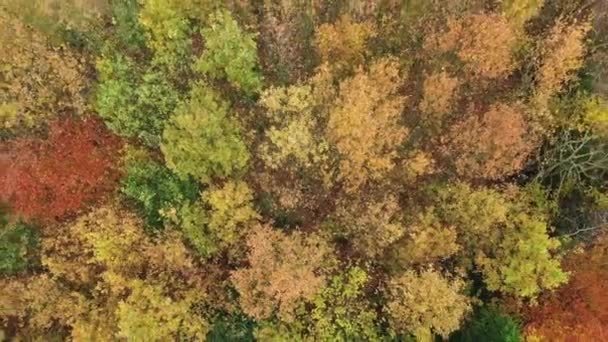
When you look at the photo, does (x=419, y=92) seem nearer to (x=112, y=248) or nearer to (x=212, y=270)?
(x=212, y=270)

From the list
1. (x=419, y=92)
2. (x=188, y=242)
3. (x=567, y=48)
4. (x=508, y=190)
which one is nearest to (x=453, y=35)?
(x=419, y=92)

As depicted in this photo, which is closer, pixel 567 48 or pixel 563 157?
pixel 567 48

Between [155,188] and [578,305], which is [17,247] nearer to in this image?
[155,188]

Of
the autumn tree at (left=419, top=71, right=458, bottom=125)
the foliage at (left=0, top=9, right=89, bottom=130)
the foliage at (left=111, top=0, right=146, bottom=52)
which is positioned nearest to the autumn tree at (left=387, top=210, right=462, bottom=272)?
the autumn tree at (left=419, top=71, right=458, bottom=125)

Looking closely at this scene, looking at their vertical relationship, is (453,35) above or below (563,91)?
above

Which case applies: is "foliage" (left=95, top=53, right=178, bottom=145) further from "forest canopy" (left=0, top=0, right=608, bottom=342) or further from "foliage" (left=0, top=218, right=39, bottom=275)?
"foliage" (left=0, top=218, right=39, bottom=275)

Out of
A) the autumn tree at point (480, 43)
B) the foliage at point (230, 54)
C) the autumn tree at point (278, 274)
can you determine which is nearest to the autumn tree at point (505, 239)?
the autumn tree at point (480, 43)

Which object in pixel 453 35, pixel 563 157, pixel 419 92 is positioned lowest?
pixel 563 157
